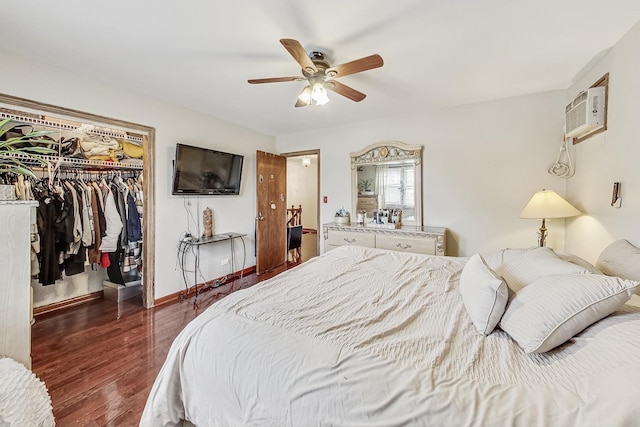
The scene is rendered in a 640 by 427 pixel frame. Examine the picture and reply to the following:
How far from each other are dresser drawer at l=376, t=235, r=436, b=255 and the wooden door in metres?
1.93

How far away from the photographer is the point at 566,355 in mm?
903

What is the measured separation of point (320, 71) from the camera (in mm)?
2035

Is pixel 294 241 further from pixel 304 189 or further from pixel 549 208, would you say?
pixel 549 208

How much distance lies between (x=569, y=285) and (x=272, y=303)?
127cm

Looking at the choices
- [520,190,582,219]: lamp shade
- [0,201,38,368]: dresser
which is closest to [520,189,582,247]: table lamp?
[520,190,582,219]: lamp shade

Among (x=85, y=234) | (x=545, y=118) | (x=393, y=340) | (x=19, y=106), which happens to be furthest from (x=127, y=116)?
(x=545, y=118)

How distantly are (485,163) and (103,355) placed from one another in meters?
4.31

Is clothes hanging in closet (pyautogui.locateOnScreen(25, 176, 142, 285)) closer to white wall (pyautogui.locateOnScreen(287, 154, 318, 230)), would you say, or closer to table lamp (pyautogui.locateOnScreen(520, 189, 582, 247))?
white wall (pyautogui.locateOnScreen(287, 154, 318, 230))

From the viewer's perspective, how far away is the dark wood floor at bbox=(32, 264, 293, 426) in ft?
5.20

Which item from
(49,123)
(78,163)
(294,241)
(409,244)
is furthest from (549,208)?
(78,163)

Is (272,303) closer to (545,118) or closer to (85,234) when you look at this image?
(85,234)

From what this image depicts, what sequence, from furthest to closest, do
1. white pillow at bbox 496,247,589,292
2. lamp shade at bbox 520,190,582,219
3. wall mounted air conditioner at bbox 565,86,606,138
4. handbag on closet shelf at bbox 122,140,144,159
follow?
handbag on closet shelf at bbox 122,140,144,159, lamp shade at bbox 520,190,582,219, wall mounted air conditioner at bbox 565,86,606,138, white pillow at bbox 496,247,589,292

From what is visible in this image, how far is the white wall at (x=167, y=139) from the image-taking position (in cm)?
222

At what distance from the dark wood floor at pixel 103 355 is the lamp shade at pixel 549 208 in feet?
11.5
